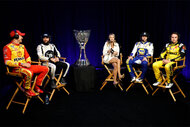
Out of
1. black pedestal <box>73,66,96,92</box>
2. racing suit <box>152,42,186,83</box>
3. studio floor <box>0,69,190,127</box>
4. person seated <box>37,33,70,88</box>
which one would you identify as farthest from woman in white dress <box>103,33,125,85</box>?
person seated <box>37,33,70,88</box>

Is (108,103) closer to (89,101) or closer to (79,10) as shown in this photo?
(89,101)

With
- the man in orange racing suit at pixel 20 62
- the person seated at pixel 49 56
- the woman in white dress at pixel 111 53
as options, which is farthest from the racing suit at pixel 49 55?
the woman in white dress at pixel 111 53

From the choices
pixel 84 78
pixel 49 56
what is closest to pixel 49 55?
pixel 49 56

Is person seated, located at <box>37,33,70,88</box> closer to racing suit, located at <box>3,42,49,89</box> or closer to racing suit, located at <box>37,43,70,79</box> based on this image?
racing suit, located at <box>37,43,70,79</box>

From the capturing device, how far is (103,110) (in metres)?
3.09

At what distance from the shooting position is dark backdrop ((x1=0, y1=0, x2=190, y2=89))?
182 inches

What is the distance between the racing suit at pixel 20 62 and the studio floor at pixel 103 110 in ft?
1.71

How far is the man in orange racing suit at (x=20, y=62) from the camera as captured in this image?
10.2 ft

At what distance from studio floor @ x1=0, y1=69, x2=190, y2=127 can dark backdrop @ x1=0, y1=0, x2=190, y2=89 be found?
5.28 feet

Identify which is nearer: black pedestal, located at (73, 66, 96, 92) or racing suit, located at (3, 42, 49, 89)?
racing suit, located at (3, 42, 49, 89)

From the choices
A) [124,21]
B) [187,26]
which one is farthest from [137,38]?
[187,26]

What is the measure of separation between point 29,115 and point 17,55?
1.14 metres

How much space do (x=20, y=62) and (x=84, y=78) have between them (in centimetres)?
139

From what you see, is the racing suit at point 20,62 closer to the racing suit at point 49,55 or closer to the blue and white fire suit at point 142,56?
the racing suit at point 49,55
